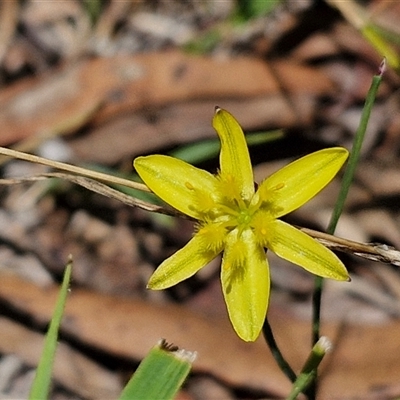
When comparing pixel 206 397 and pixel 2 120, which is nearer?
pixel 206 397

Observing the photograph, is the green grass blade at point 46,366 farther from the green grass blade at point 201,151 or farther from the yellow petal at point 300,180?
the green grass blade at point 201,151

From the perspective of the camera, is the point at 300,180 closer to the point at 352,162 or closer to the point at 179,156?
the point at 352,162

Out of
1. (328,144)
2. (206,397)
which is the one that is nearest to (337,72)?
(328,144)

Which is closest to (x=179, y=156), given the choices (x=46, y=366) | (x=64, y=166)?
(x=64, y=166)

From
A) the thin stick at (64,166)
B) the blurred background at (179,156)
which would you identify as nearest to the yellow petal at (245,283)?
the thin stick at (64,166)

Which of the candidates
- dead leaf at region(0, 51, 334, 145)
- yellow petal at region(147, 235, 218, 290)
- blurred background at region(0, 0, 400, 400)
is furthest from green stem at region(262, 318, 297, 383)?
dead leaf at region(0, 51, 334, 145)

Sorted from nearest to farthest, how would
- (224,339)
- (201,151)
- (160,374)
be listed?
1. (160,374)
2. (224,339)
3. (201,151)

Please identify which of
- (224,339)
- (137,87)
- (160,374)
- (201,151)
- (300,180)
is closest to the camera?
(160,374)

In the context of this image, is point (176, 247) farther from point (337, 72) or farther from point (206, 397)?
point (337, 72)
